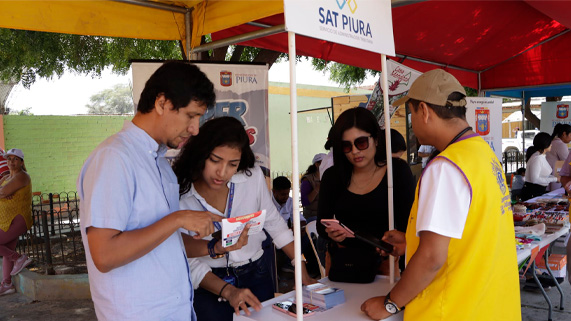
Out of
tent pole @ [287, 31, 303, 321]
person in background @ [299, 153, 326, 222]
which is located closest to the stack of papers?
tent pole @ [287, 31, 303, 321]

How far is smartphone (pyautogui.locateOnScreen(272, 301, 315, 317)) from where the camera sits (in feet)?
6.38

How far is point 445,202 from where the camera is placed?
1.58 m

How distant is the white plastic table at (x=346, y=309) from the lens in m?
1.92

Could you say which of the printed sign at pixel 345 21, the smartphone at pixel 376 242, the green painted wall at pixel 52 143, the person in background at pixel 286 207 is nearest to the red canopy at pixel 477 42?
the person in background at pixel 286 207

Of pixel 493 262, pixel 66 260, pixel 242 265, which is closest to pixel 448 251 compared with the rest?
pixel 493 262

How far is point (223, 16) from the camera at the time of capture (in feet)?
12.7

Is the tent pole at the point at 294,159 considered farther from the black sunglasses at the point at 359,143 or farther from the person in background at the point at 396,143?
the person in background at the point at 396,143

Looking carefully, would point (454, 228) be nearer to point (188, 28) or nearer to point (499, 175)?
point (499, 175)

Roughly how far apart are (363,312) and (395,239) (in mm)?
409

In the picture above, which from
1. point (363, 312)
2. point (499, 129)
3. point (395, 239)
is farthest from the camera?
point (499, 129)

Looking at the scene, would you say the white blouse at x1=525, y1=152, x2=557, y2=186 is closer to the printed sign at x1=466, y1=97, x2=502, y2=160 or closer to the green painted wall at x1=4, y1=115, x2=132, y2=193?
the printed sign at x1=466, y1=97, x2=502, y2=160

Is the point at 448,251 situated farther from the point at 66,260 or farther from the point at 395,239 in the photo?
the point at 66,260

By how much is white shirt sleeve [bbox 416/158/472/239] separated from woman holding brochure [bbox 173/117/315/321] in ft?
2.80

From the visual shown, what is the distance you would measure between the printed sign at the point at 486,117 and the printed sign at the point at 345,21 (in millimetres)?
4243
